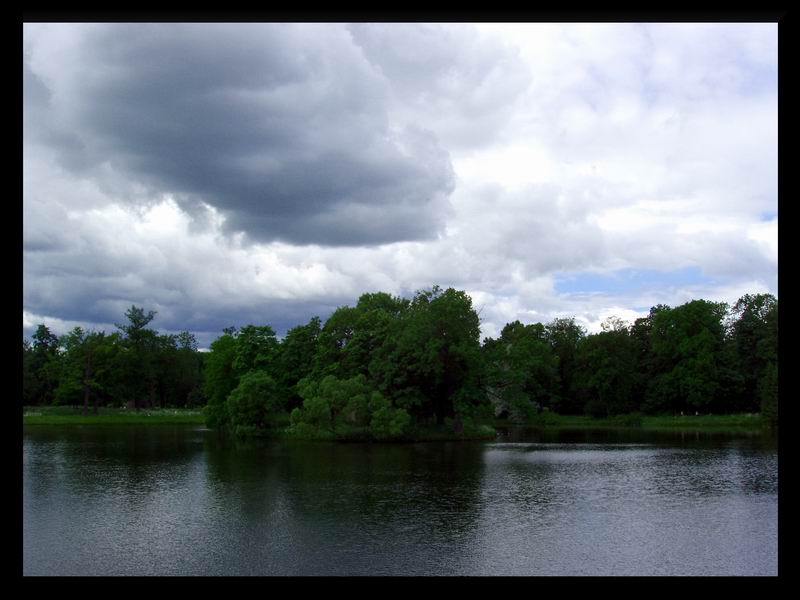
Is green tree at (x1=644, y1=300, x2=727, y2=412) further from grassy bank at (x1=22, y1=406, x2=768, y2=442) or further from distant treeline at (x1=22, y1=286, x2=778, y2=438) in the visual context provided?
grassy bank at (x1=22, y1=406, x2=768, y2=442)

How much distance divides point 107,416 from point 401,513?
43.1 meters

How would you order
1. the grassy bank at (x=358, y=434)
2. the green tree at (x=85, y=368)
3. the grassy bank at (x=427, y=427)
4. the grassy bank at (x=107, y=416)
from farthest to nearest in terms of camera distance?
1. the green tree at (x=85, y=368)
2. the grassy bank at (x=107, y=416)
3. the grassy bank at (x=427, y=427)
4. the grassy bank at (x=358, y=434)

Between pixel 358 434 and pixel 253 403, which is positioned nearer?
pixel 358 434

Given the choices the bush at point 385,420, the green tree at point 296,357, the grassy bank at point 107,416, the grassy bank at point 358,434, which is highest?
the green tree at point 296,357

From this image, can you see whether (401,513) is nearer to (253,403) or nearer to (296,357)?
(253,403)

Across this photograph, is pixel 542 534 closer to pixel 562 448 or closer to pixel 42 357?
pixel 562 448

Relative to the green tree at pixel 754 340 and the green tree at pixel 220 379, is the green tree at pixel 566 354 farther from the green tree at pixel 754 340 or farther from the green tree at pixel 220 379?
the green tree at pixel 220 379

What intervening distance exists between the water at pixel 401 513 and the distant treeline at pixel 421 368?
30.5ft

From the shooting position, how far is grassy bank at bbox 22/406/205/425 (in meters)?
48.3

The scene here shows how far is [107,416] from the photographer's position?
51.3m

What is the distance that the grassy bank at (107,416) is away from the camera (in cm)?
4829

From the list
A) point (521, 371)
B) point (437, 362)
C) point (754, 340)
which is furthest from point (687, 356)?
point (437, 362)

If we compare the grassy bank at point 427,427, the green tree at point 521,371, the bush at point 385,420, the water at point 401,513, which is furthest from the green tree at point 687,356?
the bush at point 385,420

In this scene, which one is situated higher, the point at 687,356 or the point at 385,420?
the point at 687,356
